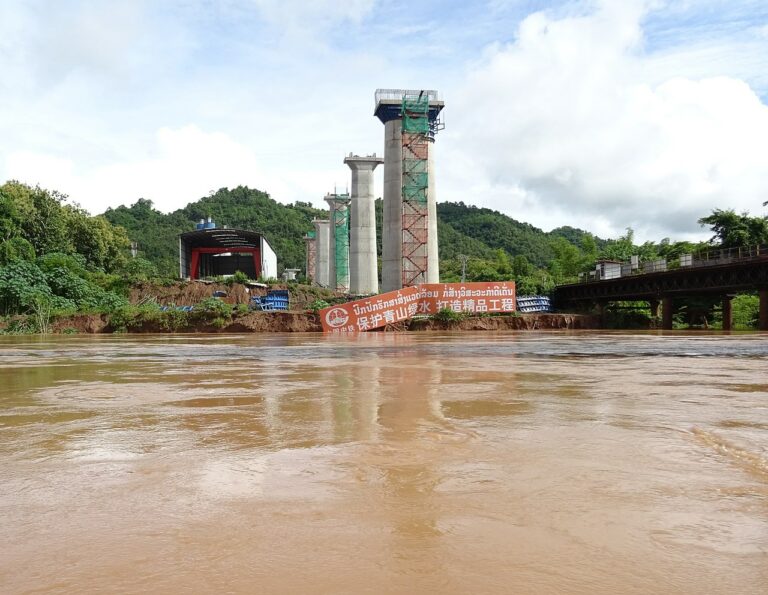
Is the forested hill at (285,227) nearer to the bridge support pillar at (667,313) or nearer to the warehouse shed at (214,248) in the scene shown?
the warehouse shed at (214,248)

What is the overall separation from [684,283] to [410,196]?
2221cm

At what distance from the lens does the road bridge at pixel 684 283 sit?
37844mm

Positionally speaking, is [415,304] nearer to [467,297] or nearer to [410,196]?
[467,297]

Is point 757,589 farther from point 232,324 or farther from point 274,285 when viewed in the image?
point 274,285

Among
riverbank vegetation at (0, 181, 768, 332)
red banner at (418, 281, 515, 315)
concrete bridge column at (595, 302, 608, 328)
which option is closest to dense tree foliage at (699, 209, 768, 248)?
riverbank vegetation at (0, 181, 768, 332)

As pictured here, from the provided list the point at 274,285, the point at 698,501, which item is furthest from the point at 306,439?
the point at 274,285

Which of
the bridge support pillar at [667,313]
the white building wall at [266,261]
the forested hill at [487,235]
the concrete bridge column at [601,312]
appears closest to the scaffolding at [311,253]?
the forested hill at [487,235]

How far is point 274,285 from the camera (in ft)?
203

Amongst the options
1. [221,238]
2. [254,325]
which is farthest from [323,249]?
[254,325]

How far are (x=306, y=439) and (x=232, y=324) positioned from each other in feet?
111

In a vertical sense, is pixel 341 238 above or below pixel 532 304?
above

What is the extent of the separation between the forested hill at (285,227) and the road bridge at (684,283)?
244 ft

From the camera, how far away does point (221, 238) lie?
2884 inches

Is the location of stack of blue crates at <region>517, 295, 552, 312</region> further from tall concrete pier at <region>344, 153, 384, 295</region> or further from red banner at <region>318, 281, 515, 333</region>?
tall concrete pier at <region>344, 153, 384, 295</region>
